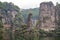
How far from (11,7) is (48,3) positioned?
17.6 meters

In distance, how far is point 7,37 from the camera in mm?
39156

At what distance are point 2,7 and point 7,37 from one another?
7635cm

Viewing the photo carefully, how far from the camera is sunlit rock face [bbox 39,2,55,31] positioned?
107 metres

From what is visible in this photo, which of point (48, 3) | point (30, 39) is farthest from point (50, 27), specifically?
point (30, 39)

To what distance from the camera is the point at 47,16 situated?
363 feet

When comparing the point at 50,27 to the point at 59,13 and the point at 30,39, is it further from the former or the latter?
the point at 30,39

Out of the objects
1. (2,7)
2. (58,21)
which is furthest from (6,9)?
(58,21)

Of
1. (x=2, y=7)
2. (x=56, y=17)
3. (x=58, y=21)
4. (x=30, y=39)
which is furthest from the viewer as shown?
(x=2, y=7)

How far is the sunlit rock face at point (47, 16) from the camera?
10669 centimetres

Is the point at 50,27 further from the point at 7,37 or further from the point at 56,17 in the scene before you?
the point at 7,37

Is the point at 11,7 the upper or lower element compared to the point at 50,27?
upper

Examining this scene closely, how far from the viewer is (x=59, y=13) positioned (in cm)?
10856

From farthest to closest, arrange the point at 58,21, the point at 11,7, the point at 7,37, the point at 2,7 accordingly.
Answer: the point at 11,7 → the point at 2,7 → the point at 58,21 → the point at 7,37

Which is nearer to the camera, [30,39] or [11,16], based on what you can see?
[30,39]
